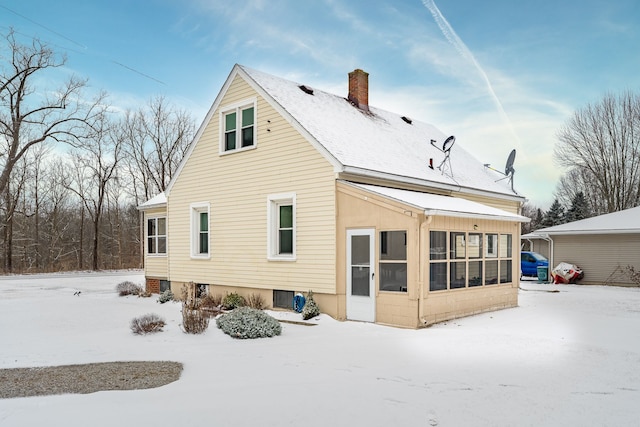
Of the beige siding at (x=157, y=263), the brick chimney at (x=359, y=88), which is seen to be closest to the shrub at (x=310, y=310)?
the brick chimney at (x=359, y=88)

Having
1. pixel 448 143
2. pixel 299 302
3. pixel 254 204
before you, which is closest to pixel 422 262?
pixel 299 302

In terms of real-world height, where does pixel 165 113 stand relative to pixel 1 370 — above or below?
above

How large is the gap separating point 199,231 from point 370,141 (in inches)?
258

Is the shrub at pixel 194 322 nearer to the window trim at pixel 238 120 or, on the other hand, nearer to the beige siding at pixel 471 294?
the beige siding at pixel 471 294

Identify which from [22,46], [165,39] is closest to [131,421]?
[165,39]

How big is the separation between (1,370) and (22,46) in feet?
94.1

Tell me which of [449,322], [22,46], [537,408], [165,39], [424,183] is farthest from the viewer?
[22,46]

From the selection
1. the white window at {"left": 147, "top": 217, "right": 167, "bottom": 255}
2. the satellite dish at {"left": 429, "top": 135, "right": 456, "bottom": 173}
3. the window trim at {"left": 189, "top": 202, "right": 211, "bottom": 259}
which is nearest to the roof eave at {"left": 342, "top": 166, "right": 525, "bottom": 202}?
the satellite dish at {"left": 429, "top": 135, "right": 456, "bottom": 173}

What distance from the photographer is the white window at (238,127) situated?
14.4m

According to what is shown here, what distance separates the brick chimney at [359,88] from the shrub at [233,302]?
26.3 feet

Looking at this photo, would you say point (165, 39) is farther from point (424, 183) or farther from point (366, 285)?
point (366, 285)

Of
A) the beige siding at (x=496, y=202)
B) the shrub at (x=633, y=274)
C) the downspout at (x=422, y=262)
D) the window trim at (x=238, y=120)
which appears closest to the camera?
the downspout at (x=422, y=262)

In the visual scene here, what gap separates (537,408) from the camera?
17.6 feet

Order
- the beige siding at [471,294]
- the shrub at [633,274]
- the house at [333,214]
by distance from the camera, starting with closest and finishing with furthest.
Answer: the beige siding at [471,294]
the house at [333,214]
the shrub at [633,274]
